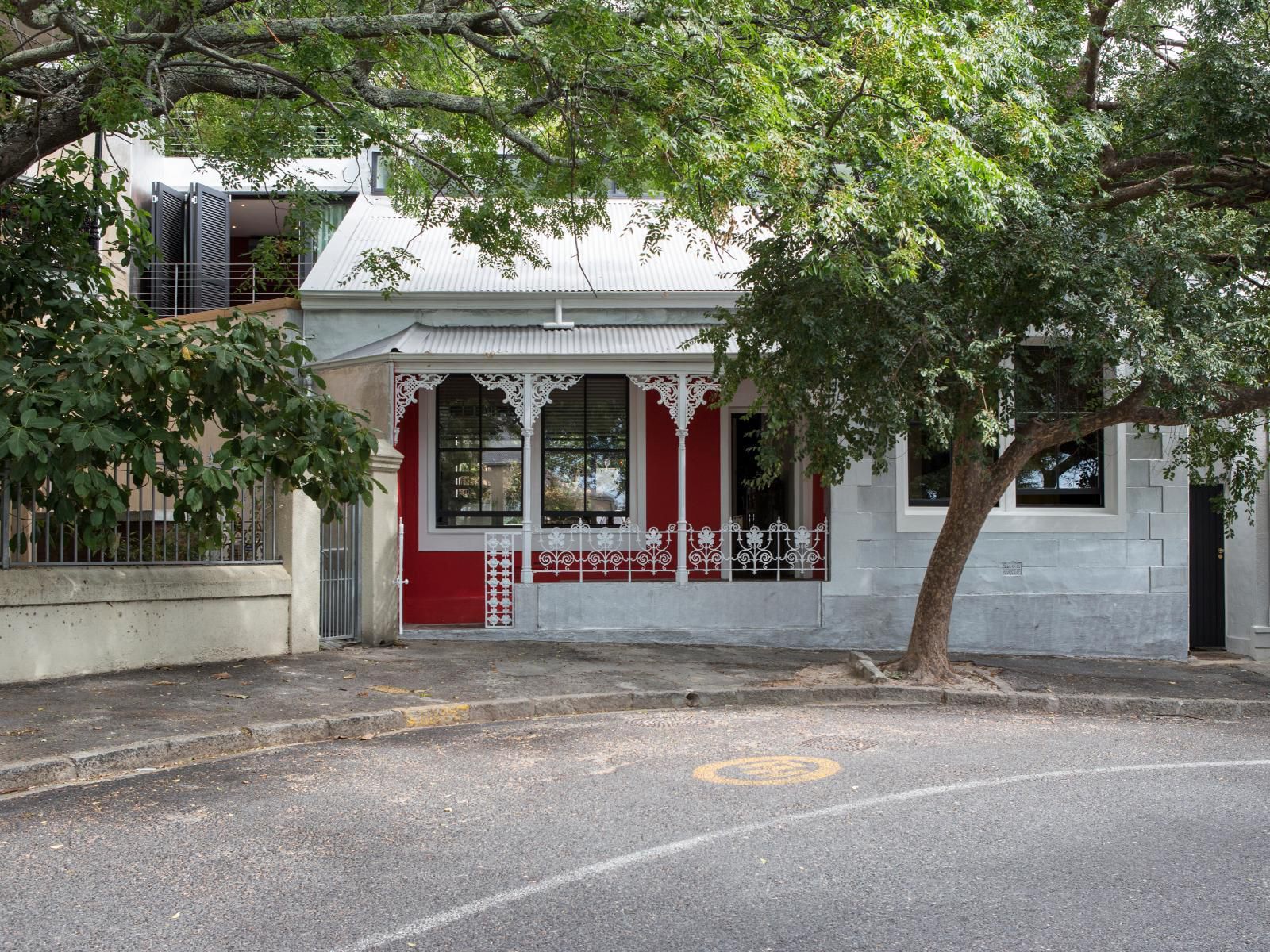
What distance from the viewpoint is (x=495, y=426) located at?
550 inches

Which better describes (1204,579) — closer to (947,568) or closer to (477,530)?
(947,568)

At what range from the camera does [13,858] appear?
4.71m

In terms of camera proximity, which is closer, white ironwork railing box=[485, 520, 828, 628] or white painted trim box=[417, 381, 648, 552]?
white ironwork railing box=[485, 520, 828, 628]

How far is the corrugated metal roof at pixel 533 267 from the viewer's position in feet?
44.7

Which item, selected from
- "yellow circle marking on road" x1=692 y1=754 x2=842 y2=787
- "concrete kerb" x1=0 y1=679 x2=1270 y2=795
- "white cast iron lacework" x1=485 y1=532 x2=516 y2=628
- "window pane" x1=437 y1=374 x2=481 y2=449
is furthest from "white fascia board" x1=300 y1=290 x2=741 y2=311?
"yellow circle marking on road" x1=692 y1=754 x2=842 y2=787

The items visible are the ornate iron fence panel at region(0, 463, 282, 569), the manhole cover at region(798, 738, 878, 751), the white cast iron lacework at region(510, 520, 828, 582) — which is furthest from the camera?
the white cast iron lacework at region(510, 520, 828, 582)

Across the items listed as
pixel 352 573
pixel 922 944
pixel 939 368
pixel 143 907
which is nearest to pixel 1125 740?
pixel 939 368

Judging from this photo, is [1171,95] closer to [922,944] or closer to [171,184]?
[922,944]

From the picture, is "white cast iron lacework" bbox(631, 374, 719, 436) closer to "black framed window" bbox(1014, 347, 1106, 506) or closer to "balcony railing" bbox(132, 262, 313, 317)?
"black framed window" bbox(1014, 347, 1106, 506)

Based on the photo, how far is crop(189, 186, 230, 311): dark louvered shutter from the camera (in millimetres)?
16141

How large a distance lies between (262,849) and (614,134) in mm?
6070

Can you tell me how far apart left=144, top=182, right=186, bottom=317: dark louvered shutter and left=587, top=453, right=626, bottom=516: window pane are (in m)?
6.91

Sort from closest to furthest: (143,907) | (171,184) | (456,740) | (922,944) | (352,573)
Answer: (922,944)
(143,907)
(456,740)
(352,573)
(171,184)

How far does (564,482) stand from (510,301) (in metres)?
2.36
